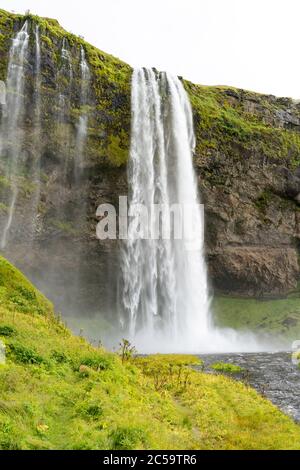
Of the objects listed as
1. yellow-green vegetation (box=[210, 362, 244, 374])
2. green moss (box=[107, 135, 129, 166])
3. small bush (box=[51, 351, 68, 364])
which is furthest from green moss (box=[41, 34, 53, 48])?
small bush (box=[51, 351, 68, 364])

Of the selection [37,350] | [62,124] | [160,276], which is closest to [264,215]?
[160,276]

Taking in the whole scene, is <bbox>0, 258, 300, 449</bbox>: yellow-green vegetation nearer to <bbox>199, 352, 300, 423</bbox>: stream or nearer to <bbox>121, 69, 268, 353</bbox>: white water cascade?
<bbox>199, 352, 300, 423</bbox>: stream

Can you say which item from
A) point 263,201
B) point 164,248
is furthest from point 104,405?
point 263,201

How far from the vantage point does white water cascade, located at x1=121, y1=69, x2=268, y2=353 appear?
5534cm

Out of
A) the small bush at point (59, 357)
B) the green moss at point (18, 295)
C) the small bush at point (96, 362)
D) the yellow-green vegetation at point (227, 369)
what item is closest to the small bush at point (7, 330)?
the small bush at point (59, 357)

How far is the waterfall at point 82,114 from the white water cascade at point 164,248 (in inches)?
244

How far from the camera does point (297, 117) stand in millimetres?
77312

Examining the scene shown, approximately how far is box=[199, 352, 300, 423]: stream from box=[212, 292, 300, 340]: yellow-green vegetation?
26.8 m

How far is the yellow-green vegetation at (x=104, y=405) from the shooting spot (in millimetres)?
10836

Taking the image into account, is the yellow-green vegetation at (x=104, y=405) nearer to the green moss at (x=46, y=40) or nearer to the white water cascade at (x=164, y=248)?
the white water cascade at (x=164, y=248)

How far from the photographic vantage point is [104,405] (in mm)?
12672
